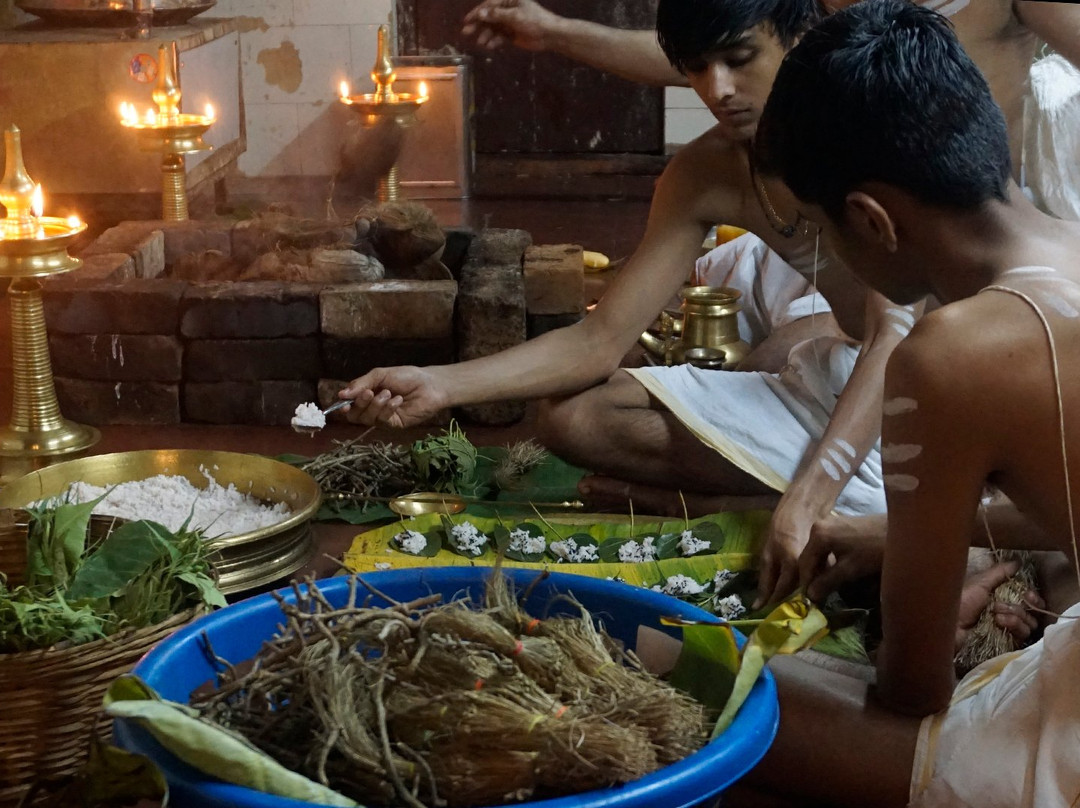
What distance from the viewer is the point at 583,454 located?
3.37 metres

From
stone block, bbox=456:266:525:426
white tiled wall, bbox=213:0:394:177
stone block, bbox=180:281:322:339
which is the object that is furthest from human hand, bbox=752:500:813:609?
white tiled wall, bbox=213:0:394:177

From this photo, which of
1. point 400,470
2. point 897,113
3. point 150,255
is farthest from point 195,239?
point 897,113

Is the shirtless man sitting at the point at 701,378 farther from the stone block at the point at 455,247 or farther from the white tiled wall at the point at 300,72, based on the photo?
the white tiled wall at the point at 300,72

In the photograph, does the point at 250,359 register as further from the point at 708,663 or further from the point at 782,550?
the point at 708,663

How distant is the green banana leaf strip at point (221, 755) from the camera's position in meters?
1.32

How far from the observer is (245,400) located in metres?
4.41

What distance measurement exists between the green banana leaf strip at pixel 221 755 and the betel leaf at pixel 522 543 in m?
1.78

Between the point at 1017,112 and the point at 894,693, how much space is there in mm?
2500

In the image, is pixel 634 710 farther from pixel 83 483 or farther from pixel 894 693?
pixel 83 483

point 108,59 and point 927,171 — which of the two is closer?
point 927,171

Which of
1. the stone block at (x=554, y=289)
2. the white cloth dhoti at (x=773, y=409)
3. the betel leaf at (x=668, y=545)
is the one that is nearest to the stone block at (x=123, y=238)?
the stone block at (x=554, y=289)

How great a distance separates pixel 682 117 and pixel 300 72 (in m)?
2.58

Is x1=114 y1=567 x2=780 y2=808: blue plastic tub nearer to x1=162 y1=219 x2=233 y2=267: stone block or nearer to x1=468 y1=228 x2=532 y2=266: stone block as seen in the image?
x1=468 y1=228 x2=532 y2=266: stone block

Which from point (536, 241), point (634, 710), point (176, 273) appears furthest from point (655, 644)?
point (536, 241)
